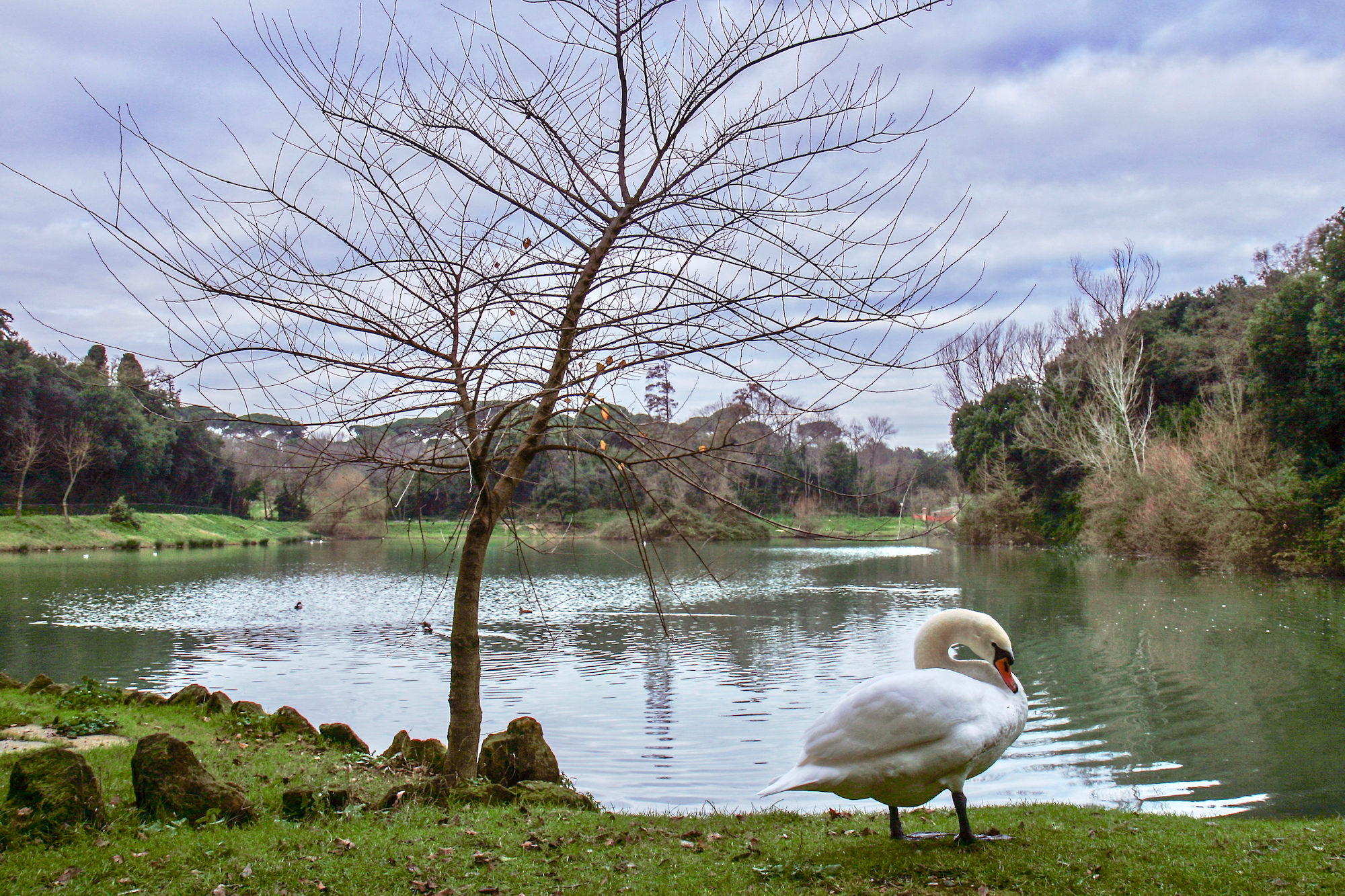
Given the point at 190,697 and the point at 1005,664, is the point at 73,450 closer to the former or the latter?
the point at 190,697

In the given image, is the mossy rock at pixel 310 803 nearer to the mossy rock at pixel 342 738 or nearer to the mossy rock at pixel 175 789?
the mossy rock at pixel 175 789

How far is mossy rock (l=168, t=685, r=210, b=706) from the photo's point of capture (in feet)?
32.9

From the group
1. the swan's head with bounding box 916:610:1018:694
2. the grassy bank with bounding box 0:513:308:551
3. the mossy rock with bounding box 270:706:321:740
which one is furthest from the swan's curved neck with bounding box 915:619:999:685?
the grassy bank with bounding box 0:513:308:551

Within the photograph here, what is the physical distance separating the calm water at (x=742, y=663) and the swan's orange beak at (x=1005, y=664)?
285 centimetres

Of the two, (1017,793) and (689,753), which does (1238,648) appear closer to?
(1017,793)

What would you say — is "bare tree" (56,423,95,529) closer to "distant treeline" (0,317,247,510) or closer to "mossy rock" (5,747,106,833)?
"distant treeline" (0,317,247,510)

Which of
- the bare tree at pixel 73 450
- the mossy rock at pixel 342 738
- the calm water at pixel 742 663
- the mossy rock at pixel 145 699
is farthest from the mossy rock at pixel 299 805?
the bare tree at pixel 73 450

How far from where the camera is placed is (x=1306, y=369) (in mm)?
24547

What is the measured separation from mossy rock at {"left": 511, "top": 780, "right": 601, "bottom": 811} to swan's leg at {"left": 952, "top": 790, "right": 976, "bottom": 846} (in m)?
2.88

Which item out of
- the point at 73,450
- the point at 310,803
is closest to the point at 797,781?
the point at 310,803

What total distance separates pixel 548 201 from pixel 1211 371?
42721 mm

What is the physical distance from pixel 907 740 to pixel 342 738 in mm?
6556

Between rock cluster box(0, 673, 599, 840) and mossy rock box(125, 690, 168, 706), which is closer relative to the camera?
rock cluster box(0, 673, 599, 840)

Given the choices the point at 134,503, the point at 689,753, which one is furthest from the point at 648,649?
the point at 134,503
